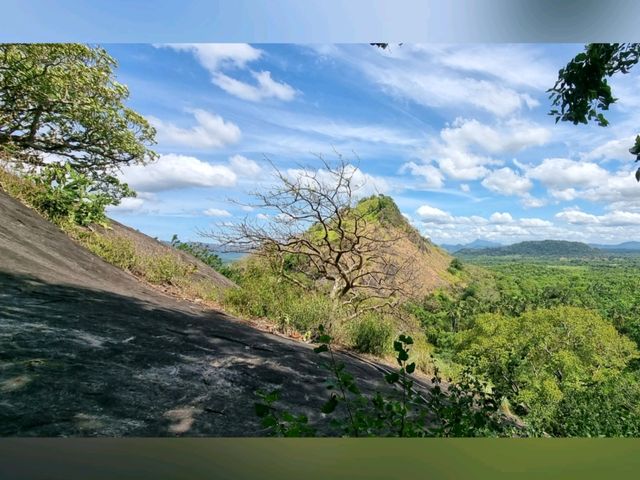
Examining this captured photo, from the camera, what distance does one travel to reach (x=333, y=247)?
5.80 m

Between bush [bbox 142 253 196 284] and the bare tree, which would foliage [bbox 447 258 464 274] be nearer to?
the bare tree

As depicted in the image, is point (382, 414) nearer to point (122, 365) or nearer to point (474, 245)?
point (122, 365)

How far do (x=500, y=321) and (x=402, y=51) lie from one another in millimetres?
3085

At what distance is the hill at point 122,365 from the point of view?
1.63 m

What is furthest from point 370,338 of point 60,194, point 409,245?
point 60,194

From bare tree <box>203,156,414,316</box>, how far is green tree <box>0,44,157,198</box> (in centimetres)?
127

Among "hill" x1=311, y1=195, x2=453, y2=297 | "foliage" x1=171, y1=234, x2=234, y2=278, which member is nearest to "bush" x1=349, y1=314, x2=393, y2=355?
"hill" x1=311, y1=195, x2=453, y2=297

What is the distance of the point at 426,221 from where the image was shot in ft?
15.2

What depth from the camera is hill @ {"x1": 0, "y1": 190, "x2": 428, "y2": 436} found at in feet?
5.34

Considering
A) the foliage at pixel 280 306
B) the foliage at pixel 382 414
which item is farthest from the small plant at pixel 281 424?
the foliage at pixel 280 306

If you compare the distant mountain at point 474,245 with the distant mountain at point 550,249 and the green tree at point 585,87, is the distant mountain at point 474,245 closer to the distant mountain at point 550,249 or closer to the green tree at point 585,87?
the distant mountain at point 550,249

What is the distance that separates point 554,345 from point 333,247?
2.47m

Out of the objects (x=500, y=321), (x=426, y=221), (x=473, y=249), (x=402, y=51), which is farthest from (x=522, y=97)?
(x=500, y=321)
